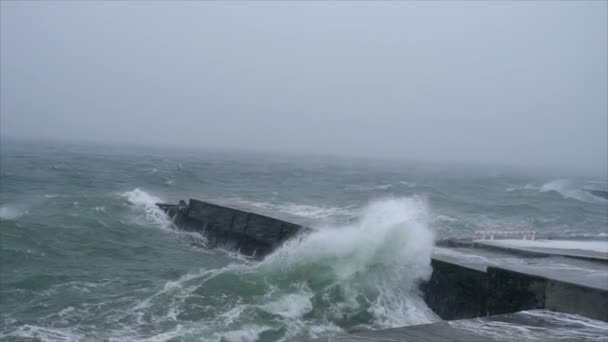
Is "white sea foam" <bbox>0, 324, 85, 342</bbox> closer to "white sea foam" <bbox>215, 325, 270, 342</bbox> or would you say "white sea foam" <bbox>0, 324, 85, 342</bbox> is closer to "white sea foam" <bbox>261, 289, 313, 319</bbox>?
"white sea foam" <bbox>215, 325, 270, 342</bbox>

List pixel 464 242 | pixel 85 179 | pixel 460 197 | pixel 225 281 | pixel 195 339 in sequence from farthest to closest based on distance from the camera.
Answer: pixel 460 197
pixel 85 179
pixel 464 242
pixel 225 281
pixel 195 339

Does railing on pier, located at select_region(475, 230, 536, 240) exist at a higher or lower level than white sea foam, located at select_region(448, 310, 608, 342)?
higher

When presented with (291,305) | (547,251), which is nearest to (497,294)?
(291,305)

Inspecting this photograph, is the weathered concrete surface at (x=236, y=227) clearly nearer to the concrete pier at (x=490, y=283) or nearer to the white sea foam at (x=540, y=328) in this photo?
the concrete pier at (x=490, y=283)

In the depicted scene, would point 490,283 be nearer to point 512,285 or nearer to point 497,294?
point 497,294

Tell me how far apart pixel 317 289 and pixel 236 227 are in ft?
18.4

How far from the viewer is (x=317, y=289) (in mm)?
8828

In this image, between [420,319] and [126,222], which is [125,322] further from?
[126,222]

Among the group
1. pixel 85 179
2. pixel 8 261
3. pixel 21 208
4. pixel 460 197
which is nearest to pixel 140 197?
pixel 21 208

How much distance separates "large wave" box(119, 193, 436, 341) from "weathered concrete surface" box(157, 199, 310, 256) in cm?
103

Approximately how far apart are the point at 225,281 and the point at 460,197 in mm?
24678

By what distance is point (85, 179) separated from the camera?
93.5ft

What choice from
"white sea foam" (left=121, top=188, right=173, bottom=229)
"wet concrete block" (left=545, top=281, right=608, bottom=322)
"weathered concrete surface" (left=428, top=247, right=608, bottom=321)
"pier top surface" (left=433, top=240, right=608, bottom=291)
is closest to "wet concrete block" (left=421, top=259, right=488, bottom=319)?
"weathered concrete surface" (left=428, top=247, right=608, bottom=321)

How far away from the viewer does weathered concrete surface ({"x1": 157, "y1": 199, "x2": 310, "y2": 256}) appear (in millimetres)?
12703
